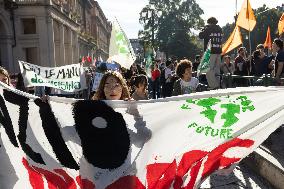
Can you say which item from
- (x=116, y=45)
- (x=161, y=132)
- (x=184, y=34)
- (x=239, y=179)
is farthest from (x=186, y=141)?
(x=184, y=34)

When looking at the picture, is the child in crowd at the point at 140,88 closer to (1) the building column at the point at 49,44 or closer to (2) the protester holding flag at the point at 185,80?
(2) the protester holding flag at the point at 185,80

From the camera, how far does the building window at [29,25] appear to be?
37.7m

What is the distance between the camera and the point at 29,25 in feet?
125

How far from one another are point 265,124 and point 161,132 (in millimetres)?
931

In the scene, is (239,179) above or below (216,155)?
below

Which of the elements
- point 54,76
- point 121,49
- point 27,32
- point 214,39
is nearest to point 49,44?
point 27,32

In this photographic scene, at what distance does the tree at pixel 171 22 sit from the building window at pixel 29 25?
43.2 metres

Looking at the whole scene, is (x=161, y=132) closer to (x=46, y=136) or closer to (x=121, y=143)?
(x=121, y=143)

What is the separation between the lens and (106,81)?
13.0 feet

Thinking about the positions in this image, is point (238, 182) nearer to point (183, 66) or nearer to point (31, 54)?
point (183, 66)

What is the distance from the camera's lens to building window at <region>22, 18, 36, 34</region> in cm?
3770

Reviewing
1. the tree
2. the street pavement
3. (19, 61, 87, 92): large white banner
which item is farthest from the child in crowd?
the tree

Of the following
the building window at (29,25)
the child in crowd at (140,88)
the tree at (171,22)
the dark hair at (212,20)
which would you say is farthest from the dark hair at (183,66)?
the tree at (171,22)

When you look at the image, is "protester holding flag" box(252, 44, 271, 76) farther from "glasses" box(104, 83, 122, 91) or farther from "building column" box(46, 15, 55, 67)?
"building column" box(46, 15, 55, 67)
